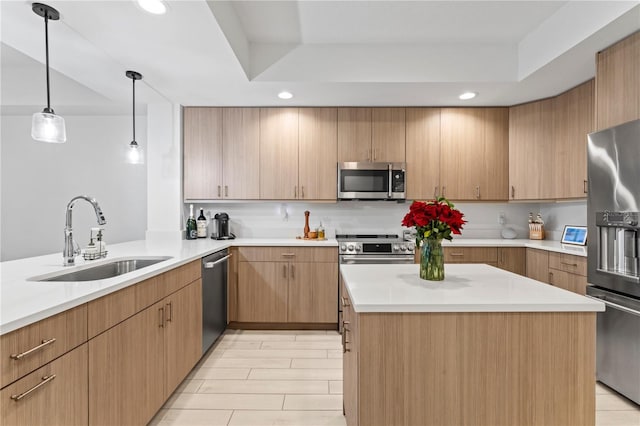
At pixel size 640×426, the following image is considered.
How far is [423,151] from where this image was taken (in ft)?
12.1

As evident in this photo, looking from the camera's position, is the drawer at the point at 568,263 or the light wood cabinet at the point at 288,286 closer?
the drawer at the point at 568,263

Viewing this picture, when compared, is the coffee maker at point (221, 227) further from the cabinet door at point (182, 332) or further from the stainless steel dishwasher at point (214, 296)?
the cabinet door at point (182, 332)

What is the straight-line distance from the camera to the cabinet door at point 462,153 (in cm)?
366

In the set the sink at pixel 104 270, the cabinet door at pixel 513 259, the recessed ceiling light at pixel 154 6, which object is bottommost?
the cabinet door at pixel 513 259

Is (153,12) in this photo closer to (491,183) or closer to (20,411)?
(20,411)

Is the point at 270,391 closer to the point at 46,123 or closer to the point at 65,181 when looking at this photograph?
the point at 46,123

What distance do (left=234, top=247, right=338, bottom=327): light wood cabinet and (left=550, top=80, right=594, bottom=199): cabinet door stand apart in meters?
2.31

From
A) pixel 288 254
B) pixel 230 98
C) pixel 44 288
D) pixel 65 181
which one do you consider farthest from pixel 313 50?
pixel 65 181

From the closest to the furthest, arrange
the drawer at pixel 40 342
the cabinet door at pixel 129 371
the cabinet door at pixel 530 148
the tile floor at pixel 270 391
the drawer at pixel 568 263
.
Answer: the drawer at pixel 40 342 → the cabinet door at pixel 129 371 → the tile floor at pixel 270 391 → the drawer at pixel 568 263 → the cabinet door at pixel 530 148

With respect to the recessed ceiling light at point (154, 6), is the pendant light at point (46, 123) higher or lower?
lower

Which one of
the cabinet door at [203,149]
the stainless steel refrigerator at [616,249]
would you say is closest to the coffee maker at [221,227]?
the cabinet door at [203,149]

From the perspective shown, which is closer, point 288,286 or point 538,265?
point 538,265

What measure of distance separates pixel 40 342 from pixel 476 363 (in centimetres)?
150

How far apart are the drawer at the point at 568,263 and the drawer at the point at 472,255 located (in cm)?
50
